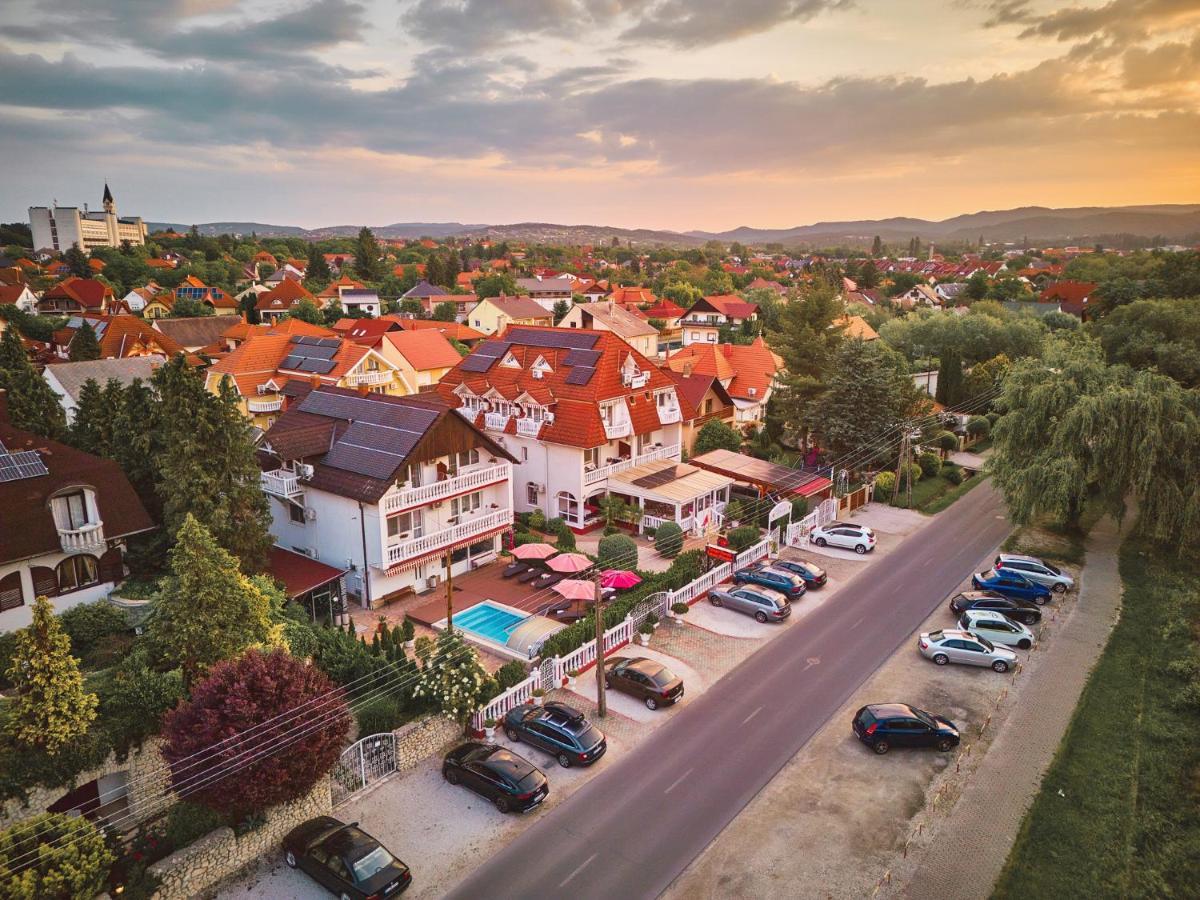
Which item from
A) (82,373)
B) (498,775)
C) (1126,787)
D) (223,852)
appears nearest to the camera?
(223,852)

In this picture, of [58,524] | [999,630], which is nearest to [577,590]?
[999,630]

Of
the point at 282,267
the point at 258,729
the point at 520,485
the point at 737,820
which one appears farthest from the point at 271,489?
the point at 282,267

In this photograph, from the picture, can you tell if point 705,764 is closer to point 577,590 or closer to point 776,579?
point 577,590

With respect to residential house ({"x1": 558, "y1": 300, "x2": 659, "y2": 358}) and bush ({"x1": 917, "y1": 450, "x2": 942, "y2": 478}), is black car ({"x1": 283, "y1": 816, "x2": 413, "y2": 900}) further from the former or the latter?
residential house ({"x1": 558, "y1": 300, "x2": 659, "y2": 358})

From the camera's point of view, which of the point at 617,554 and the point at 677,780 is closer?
the point at 677,780

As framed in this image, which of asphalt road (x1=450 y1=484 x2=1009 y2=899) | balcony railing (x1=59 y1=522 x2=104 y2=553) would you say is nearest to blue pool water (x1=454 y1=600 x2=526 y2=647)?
asphalt road (x1=450 y1=484 x2=1009 y2=899)

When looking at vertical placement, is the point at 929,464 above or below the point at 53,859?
below

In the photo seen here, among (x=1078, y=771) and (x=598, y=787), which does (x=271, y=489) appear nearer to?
(x=598, y=787)
